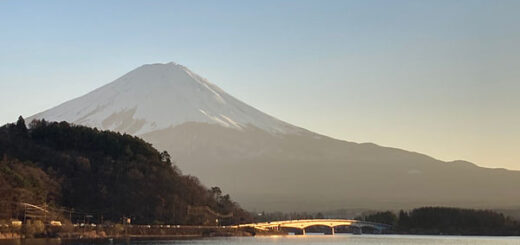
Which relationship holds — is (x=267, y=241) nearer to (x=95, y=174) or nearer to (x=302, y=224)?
(x=95, y=174)

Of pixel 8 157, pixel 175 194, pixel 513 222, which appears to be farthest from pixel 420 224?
pixel 8 157

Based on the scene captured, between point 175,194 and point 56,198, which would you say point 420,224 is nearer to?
point 175,194

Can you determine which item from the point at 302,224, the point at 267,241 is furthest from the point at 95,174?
the point at 302,224

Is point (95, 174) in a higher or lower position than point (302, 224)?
higher

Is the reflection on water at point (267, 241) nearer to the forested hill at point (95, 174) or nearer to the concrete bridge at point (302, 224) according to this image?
the forested hill at point (95, 174)

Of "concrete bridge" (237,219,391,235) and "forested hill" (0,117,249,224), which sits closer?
"forested hill" (0,117,249,224)

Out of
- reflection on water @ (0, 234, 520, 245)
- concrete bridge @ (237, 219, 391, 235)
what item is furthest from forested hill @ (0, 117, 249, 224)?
concrete bridge @ (237, 219, 391, 235)

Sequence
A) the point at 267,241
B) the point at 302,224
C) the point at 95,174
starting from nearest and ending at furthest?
the point at 267,241 < the point at 95,174 < the point at 302,224

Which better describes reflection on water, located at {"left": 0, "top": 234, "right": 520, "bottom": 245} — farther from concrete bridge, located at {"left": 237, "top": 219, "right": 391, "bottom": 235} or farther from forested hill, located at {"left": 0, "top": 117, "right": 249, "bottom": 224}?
concrete bridge, located at {"left": 237, "top": 219, "right": 391, "bottom": 235}
